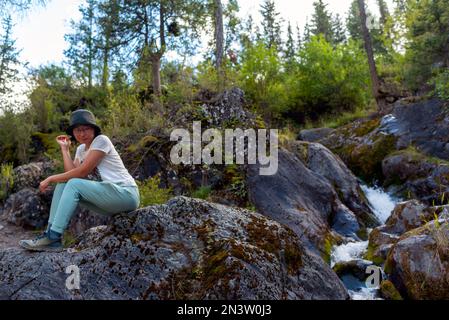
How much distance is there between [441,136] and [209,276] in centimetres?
1158

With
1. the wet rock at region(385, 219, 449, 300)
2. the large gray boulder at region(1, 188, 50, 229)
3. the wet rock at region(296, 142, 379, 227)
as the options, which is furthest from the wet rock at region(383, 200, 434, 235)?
the large gray boulder at region(1, 188, 50, 229)

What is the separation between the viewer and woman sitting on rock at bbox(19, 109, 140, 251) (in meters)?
3.58

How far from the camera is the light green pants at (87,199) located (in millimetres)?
Result: 3553

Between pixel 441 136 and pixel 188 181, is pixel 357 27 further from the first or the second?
pixel 188 181

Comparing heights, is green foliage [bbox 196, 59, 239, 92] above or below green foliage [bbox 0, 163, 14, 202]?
above

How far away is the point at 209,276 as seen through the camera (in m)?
3.50

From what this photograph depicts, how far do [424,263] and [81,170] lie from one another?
15.5ft

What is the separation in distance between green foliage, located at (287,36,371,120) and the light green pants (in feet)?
55.4

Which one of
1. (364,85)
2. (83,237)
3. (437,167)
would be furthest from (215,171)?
(364,85)

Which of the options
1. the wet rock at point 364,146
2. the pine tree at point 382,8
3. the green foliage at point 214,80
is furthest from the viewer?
the pine tree at point 382,8

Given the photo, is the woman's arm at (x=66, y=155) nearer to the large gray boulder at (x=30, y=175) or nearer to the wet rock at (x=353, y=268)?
the wet rock at (x=353, y=268)

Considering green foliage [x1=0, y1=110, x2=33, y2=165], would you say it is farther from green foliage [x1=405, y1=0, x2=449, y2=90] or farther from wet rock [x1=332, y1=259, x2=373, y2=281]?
green foliage [x1=405, y1=0, x2=449, y2=90]

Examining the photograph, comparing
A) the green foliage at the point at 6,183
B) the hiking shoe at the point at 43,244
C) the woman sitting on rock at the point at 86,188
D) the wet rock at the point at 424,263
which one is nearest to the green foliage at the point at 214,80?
the green foliage at the point at 6,183
